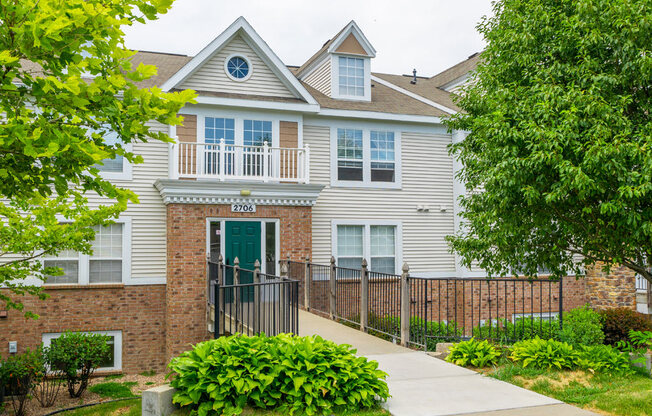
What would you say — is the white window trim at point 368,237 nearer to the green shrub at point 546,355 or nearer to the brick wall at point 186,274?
the brick wall at point 186,274

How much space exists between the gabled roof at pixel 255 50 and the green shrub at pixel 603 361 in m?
11.6

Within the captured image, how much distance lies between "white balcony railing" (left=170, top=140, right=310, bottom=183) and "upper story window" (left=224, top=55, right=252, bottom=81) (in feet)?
7.43

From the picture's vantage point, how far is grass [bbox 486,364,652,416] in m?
7.05

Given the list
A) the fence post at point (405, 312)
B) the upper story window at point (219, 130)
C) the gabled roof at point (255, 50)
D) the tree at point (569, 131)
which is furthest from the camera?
the upper story window at point (219, 130)

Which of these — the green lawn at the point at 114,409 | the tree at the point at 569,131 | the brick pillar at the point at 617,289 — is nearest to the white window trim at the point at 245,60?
the tree at the point at 569,131

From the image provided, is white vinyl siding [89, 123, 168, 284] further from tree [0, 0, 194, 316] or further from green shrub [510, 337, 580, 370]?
green shrub [510, 337, 580, 370]

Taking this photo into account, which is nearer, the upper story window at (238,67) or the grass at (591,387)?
the grass at (591,387)

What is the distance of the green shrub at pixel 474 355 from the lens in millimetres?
8979

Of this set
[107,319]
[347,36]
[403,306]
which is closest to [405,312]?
[403,306]

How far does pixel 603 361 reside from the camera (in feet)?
28.6

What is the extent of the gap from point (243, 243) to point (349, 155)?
494 cm

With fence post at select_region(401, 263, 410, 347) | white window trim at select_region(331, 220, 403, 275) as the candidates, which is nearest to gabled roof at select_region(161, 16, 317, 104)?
white window trim at select_region(331, 220, 403, 275)

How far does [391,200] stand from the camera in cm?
1944

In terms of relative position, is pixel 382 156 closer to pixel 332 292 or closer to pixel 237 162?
pixel 237 162
